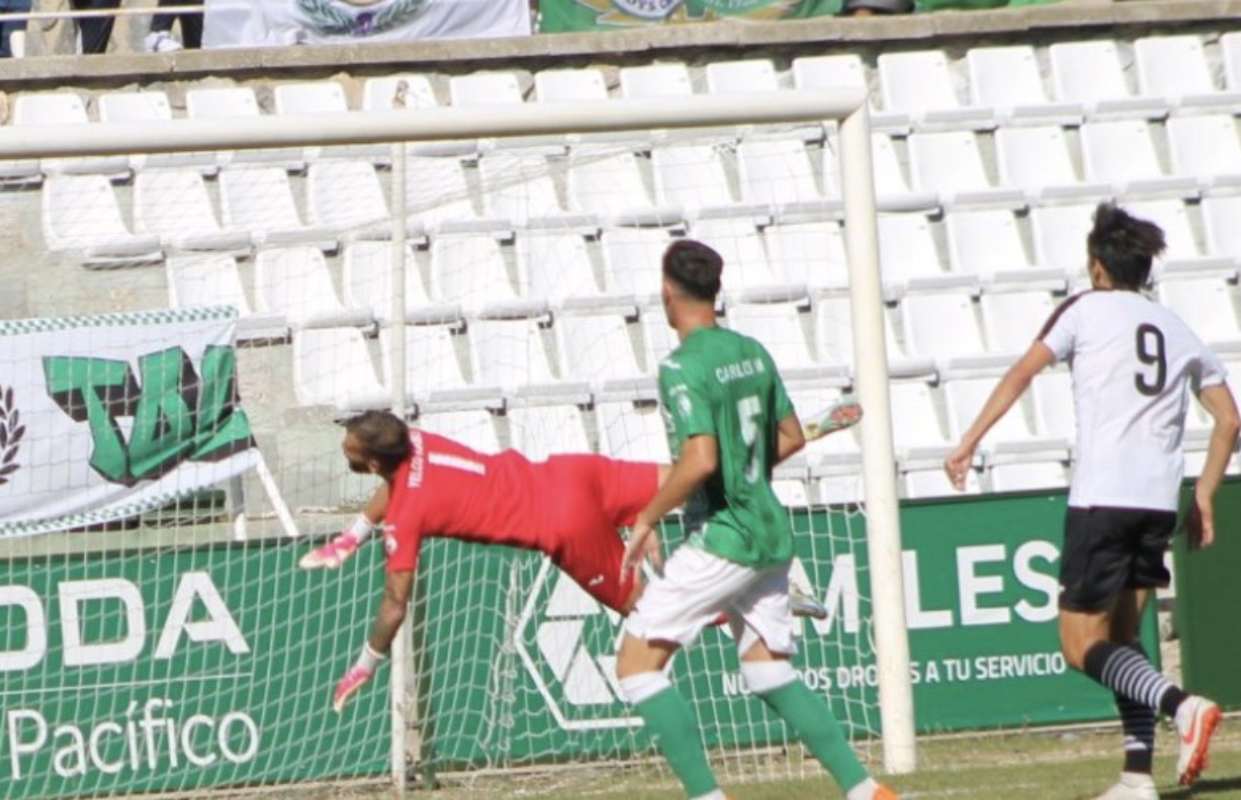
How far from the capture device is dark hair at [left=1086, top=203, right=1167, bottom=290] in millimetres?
6566

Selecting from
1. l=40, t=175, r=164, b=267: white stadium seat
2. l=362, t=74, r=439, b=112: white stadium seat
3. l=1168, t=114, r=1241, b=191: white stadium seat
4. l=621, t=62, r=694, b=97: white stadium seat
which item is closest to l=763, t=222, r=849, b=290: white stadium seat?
l=621, t=62, r=694, b=97: white stadium seat

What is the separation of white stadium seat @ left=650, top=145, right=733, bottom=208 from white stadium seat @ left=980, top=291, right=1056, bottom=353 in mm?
1605

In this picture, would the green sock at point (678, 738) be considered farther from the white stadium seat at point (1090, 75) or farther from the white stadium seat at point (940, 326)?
the white stadium seat at point (1090, 75)

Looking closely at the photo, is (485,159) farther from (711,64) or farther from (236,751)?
(236,751)

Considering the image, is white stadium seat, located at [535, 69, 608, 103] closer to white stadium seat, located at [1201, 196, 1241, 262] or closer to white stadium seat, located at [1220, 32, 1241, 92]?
white stadium seat, located at [1201, 196, 1241, 262]

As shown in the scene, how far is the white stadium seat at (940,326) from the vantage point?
1198cm

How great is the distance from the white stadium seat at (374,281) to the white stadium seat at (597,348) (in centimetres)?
75

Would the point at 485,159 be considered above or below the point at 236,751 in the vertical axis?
above

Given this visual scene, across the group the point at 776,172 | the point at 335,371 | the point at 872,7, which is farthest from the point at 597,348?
the point at 872,7

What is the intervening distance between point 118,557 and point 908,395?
4.40 meters

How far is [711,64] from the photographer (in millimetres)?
13164

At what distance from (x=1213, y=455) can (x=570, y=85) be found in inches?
273

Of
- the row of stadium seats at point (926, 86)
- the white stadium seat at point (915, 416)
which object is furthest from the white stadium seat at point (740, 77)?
the white stadium seat at point (915, 416)

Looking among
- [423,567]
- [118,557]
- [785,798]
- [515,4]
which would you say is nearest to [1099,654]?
[785,798]
